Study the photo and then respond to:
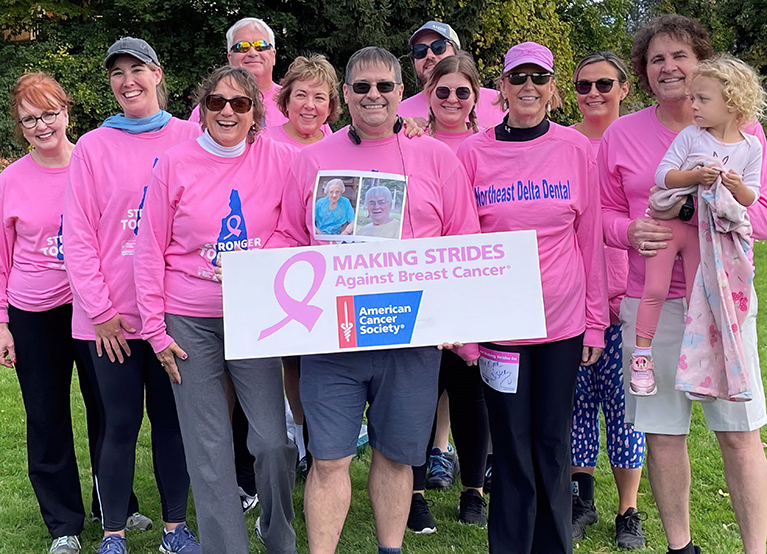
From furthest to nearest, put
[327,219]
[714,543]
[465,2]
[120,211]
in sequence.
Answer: [465,2] < [714,543] < [120,211] < [327,219]

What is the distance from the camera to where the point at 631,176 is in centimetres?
395

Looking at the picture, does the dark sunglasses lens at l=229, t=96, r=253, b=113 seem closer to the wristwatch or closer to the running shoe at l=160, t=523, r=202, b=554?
the wristwatch

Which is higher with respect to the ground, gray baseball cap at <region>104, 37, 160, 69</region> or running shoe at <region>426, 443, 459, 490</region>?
gray baseball cap at <region>104, 37, 160, 69</region>

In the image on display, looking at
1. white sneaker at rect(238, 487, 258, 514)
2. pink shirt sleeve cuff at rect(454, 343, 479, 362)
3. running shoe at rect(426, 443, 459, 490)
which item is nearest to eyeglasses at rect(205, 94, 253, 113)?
pink shirt sleeve cuff at rect(454, 343, 479, 362)

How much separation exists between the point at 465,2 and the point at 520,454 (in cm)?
1769

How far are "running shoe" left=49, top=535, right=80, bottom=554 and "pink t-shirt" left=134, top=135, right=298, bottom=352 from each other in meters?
1.53

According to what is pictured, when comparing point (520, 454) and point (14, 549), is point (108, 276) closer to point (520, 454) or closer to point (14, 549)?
point (14, 549)

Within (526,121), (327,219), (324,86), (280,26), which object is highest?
(280,26)

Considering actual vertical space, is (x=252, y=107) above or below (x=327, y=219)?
above

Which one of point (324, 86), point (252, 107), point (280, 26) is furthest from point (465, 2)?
point (252, 107)

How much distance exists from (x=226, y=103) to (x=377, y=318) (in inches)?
49.0

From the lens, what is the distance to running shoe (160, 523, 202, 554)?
14.4 ft

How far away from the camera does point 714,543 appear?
14.8ft

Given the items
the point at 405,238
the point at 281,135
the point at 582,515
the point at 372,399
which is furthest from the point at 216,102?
the point at 582,515
